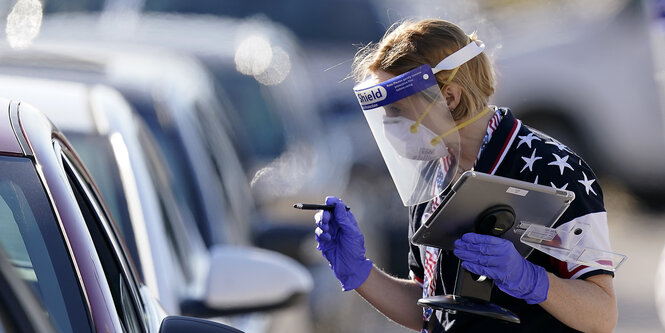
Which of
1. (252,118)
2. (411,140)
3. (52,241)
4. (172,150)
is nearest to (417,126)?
(411,140)

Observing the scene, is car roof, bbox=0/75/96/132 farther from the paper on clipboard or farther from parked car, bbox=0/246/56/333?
the paper on clipboard

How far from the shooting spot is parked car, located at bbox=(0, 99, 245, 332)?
2012mm

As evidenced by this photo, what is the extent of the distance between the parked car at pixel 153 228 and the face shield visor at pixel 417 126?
935mm

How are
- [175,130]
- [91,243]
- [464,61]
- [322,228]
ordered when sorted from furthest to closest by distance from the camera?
1. [175,130]
2. [322,228]
3. [464,61]
4. [91,243]

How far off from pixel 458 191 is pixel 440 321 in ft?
1.37

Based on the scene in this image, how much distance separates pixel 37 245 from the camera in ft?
6.81

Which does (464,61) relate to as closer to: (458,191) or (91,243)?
(458,191)

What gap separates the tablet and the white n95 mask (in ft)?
0.76

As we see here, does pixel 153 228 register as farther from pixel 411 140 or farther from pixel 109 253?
pixel 411 140

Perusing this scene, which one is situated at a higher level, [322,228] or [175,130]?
[175,130]

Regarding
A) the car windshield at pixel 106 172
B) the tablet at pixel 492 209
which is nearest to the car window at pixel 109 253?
the tablet at pixel 492 209

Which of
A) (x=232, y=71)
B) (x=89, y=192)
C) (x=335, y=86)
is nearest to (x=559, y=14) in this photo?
(x=335, y=86)

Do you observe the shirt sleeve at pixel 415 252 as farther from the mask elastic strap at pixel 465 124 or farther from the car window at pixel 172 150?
the car window at pixel 172 150

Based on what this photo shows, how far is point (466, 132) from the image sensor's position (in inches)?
101
